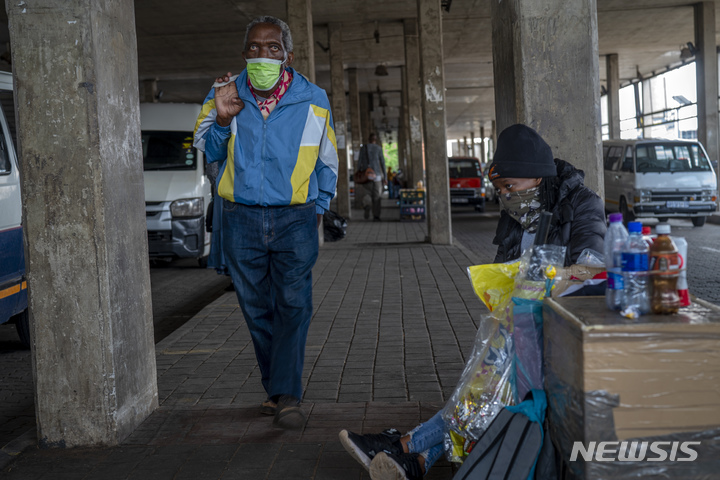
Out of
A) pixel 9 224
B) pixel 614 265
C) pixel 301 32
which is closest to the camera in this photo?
pixel 614 265

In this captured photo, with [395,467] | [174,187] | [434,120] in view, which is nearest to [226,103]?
[395,467]

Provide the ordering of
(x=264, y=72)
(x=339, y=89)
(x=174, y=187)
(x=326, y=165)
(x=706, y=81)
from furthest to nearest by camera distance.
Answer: (x=706, y=81) < (x=339, y=89) < (x=174, y=187) < (x=326, y=165) < (x=264, y=72)

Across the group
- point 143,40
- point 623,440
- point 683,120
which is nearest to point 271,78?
point 623,440

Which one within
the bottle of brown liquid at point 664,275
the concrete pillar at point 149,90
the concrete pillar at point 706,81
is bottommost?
the bottle of brown liquid at point 664,275

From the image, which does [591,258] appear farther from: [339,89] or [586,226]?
[339,89]

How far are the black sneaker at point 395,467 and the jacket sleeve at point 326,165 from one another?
59.6 inches

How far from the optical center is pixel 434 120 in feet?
48.5

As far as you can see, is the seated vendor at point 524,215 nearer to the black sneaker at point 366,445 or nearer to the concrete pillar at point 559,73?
the black sneaker at point 366,445

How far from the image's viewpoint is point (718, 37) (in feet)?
95.3

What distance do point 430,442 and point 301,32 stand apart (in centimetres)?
1353

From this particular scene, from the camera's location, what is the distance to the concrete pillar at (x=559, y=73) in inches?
181

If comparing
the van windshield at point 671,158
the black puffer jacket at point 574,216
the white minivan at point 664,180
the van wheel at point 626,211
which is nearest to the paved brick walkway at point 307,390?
the black puffer jacket at point 574,216

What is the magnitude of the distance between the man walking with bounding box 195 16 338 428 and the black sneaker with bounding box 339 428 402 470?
85 centimetres

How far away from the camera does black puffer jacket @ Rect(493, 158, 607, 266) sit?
311 cm
